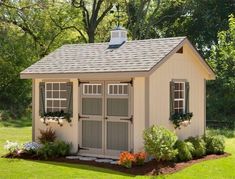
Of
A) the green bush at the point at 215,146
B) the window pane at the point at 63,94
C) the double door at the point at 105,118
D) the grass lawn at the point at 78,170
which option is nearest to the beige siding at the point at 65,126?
the double door at the point at 105,118

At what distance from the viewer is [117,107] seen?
14344 mm

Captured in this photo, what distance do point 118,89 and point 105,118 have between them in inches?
39.1

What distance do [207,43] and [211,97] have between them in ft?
28.9

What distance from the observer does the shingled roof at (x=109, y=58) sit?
14094 millimetres

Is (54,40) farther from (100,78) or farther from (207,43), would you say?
(100,78)

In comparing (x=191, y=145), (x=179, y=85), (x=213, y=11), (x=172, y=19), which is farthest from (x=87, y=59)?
(x=172, y=19)

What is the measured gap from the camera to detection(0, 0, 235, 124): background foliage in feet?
101

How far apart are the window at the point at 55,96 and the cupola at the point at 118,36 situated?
2478 mm

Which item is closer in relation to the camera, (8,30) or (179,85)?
(179,85)

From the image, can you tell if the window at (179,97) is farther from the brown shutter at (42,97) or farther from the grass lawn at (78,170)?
the brown shutter at (42,97)

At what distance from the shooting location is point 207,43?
4069cm

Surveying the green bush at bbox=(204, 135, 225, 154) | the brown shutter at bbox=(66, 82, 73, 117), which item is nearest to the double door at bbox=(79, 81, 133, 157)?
the brown shutter at bbox=(66, 82, 73, 117)

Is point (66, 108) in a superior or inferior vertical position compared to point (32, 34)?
inferior

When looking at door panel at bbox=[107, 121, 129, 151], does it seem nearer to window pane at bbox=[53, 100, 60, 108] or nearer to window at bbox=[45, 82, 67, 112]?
window at bbox=[45, 82, 67, 112]
